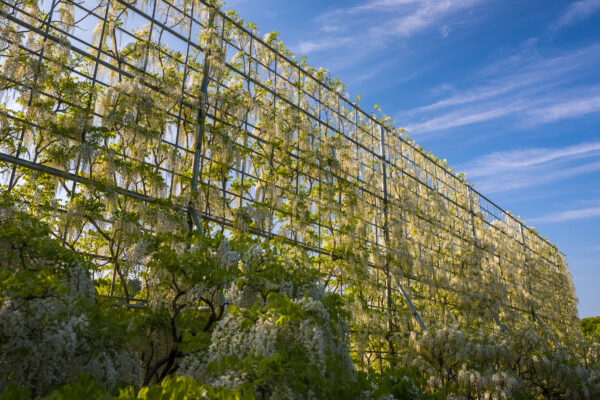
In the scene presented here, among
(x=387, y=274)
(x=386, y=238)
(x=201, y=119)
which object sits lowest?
(x=387, y=274)

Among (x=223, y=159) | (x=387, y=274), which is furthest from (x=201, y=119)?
(x=387, y=274)

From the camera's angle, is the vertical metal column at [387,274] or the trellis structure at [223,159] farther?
the vertical metal column at [387,274]

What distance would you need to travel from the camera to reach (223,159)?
946 cm

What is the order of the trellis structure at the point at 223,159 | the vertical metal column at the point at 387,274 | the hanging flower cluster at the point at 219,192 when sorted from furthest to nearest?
1. the vertical metal column at the point at 387,274
2. the trellis structure at the point at 223,159
3. the hanging flower cluster at the point at 219,192

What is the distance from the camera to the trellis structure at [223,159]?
7.16m

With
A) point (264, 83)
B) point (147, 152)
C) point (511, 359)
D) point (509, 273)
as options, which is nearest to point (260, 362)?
point (147, 152)

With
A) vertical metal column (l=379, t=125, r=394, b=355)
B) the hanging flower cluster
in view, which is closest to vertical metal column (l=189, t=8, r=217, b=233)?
the hanging flower cluster

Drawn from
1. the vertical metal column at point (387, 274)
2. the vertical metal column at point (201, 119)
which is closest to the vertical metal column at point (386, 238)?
the vertical metal column at point (387, 274)

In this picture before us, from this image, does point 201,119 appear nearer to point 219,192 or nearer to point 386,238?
point 219,192

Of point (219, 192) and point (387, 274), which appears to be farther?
point (387, 274)

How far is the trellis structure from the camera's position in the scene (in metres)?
7.16

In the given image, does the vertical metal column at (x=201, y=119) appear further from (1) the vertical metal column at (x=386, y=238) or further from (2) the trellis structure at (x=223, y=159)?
(1) the vertical metal column at (x=386, y=238)

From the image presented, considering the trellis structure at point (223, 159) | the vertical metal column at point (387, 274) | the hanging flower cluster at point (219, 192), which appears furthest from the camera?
the vertical metal column at point (387, 274)

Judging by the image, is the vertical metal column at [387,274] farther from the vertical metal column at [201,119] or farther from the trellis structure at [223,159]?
the vertical metal column at [201,119]
